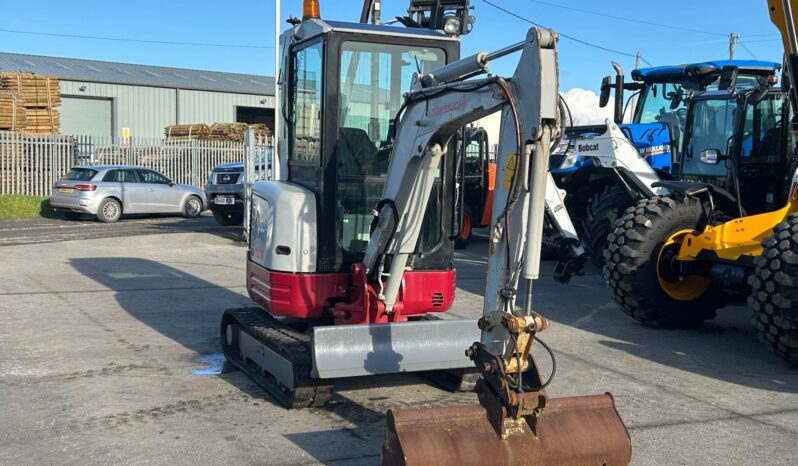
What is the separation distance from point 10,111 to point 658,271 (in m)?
21.0

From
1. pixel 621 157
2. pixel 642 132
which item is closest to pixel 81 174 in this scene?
pixel 642 132

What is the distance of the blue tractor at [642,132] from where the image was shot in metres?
12.7

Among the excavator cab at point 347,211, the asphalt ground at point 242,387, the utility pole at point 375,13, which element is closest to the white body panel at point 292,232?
the excavator cab at point 347,211

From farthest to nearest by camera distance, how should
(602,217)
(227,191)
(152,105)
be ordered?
(152,105) → (227,191) → (602,217)

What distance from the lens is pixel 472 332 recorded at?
652cm

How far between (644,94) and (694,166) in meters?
3.56

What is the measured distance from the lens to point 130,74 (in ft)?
151

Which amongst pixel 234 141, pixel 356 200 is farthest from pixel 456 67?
pixel 234 141

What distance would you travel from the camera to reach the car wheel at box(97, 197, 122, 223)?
21250mm

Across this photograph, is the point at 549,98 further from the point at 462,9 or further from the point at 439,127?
the point at 462,9

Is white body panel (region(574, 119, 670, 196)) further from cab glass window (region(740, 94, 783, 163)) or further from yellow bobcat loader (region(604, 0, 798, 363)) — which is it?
cab glass window (region(740, 94, 783, 163))

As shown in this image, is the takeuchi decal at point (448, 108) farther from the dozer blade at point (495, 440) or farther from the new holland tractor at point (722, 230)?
the new holland tractor at point (722, 230)

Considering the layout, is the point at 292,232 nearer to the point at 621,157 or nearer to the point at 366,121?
the point at 366,121

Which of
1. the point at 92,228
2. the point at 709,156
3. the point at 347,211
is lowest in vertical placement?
the point at 92,228
